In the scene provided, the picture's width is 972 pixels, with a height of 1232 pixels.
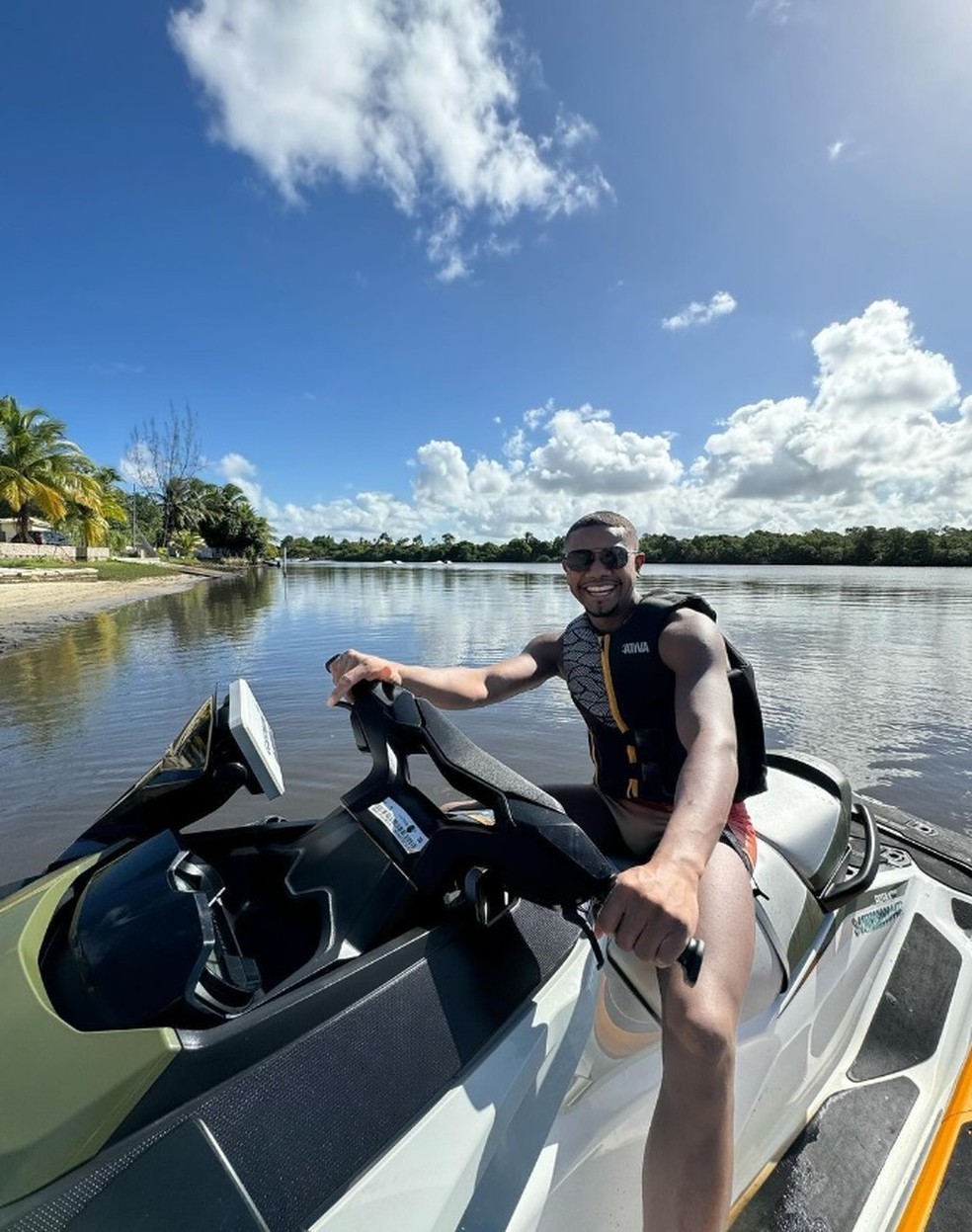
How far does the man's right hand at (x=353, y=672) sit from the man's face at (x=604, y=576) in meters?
0.80

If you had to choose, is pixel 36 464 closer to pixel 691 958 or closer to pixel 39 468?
pixel 39 468

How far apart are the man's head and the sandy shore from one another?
42.0 ft

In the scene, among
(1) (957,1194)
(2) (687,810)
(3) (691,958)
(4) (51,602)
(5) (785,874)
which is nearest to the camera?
(3) (691,958)

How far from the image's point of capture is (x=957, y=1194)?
5.58 ft

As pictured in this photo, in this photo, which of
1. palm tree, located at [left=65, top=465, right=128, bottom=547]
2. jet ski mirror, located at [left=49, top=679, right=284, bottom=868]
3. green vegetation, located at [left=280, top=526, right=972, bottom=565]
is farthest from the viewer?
green vegetation, located at [left=280, top=526, right=972, bottom=565]

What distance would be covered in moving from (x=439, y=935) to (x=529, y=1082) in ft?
1.04

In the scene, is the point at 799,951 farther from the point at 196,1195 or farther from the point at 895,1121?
the point at 196,1195

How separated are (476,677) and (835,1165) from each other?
1911 mm

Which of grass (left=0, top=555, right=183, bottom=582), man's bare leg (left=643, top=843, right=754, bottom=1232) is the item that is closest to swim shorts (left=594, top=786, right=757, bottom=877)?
man's bare leg (left=643, top=843, right=754, bottom=1232)

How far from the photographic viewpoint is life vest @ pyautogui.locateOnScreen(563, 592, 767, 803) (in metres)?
2.03

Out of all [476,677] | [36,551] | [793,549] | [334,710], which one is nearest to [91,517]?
[36,551]

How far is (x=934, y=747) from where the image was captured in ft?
21.9

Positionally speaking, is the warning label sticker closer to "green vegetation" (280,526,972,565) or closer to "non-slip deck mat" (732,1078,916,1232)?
"non-slip deck mat" (732,1078,916,1232)

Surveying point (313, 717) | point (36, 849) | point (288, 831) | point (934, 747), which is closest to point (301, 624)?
point (313, 717)
